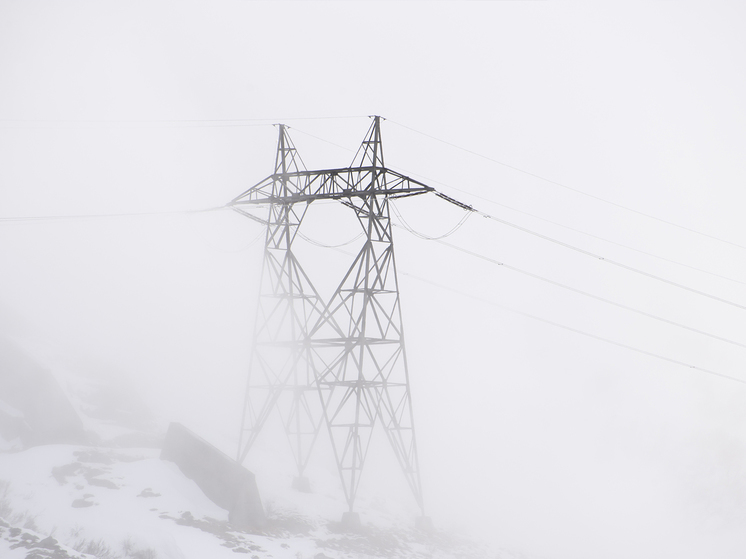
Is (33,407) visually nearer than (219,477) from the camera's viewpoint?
No

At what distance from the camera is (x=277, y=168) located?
838 inches

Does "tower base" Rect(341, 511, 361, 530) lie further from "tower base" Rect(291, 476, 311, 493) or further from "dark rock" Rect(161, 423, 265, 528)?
"tower base" Rect(291, 476, 311, 493)

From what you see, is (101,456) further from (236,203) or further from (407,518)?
(407,518)

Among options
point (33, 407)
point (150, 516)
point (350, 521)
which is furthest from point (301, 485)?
point (33, 407)

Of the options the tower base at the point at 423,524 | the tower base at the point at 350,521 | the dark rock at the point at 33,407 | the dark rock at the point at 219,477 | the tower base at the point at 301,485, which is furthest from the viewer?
the tower base at the point at 301,485

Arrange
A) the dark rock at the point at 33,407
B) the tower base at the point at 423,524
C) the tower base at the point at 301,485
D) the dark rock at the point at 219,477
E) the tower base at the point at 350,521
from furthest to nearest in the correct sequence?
the tower base at the point at 301,485
the dark rock at the point at 33,407
the tower base at the point at 423,524
the tower base at the point at 350,521
the dark rock at the point at 219,477

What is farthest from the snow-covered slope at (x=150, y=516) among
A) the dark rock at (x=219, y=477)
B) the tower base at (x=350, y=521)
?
the dark rock at (x=219, y=477)

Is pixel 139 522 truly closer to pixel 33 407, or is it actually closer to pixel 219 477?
pixel 219 477

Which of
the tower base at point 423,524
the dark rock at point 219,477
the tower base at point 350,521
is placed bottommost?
the tower base at point 423,524

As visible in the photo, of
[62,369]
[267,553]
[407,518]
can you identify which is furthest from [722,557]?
[62,369]

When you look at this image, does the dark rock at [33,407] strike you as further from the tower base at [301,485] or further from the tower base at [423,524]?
the tower base at [423,524]

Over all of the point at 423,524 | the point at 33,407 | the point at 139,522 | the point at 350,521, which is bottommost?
the point at 423,524

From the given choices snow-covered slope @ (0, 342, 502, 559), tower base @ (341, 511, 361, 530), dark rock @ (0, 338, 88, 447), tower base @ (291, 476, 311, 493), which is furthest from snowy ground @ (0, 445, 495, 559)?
dark rock @ (0, 338, 88, 447)

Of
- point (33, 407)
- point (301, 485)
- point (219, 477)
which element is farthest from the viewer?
point (301, 485)
